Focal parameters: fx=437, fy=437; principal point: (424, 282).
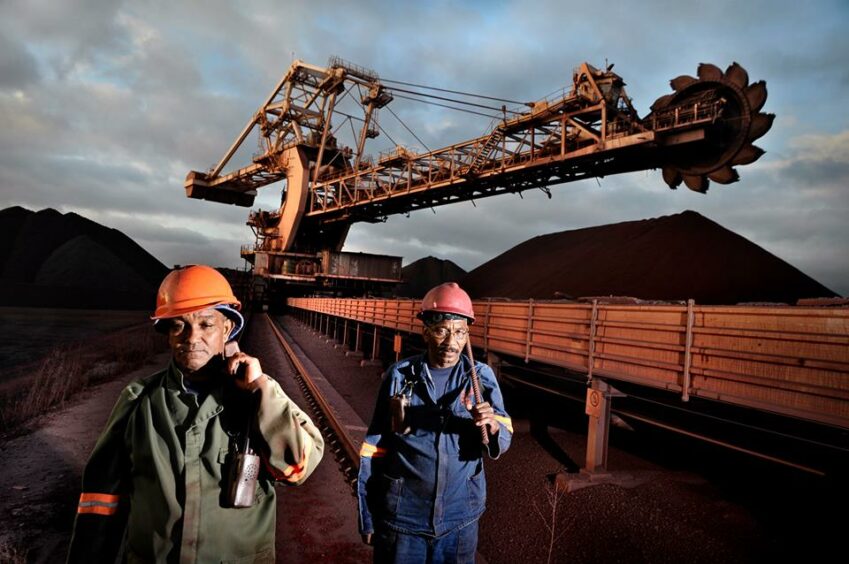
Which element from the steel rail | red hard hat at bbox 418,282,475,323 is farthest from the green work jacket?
the steel rail

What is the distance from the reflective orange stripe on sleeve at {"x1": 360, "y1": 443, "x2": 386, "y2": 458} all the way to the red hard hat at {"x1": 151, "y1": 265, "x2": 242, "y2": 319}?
3.64 feet

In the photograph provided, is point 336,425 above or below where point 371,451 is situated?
below

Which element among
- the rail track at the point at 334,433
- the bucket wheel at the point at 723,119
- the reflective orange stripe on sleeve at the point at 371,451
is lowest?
the rail track at the point at 334,433

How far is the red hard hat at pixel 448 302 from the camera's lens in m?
2.43

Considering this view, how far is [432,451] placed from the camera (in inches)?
90.0

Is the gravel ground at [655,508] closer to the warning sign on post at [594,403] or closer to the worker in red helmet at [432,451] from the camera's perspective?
the warning sign on post at [594,403]

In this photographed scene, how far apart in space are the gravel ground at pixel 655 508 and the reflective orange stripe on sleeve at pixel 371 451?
196cm

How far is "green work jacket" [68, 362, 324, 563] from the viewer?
1.61 metres

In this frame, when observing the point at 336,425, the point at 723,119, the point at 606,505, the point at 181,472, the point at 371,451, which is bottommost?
the point at 606,505

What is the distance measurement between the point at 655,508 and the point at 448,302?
441cm

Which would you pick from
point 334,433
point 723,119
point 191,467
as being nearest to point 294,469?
point 191,467

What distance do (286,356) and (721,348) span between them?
12371mm

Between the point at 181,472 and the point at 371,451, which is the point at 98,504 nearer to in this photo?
the point at 181,472

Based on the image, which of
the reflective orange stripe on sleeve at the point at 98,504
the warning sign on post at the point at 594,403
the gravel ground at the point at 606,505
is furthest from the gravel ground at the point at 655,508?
the reflective orange stripe on sleeve at the point at 98,504
